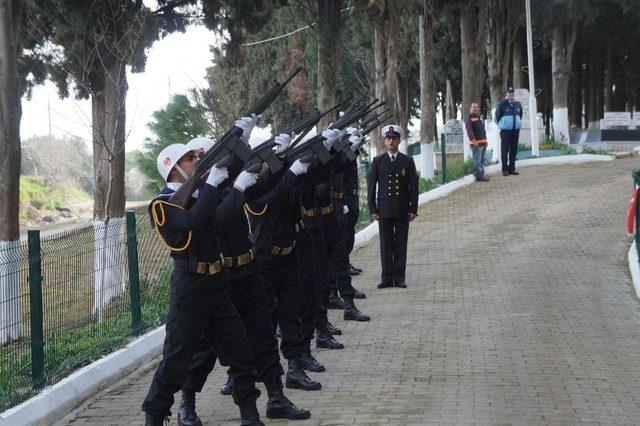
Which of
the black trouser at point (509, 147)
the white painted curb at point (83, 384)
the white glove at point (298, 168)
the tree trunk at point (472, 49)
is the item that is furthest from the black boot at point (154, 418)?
the tree trunk at point (472, 49)

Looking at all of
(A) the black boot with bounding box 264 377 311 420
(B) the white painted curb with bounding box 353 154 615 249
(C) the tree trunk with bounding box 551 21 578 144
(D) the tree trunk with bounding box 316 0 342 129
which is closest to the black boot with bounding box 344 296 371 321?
(A) the black boot with bounding box 264 377 311 420

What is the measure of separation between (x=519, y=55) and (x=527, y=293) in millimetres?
31766

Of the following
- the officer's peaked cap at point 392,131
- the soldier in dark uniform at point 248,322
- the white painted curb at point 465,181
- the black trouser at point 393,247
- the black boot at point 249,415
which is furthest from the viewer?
the white painted curb at point 465,181

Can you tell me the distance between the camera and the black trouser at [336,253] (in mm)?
10133

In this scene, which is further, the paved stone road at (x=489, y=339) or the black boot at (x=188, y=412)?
the paved stone road at (x=489, y=339)

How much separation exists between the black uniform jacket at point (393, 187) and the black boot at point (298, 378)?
15.8 ft

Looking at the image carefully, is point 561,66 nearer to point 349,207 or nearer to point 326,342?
point 349,207

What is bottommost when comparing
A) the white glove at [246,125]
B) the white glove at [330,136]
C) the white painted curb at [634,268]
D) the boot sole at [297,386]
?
the boot sole at [297,386]

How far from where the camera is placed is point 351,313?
10.6 meters

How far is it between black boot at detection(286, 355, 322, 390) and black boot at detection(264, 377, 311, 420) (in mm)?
769

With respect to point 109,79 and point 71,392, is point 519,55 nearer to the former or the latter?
point 109,79

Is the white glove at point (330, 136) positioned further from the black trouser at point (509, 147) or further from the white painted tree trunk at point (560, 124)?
the white painted tree trunk at point (560, 124)

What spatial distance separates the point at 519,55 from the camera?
4206 centimetres

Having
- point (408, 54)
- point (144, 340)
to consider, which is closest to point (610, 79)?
point (408, 54)
